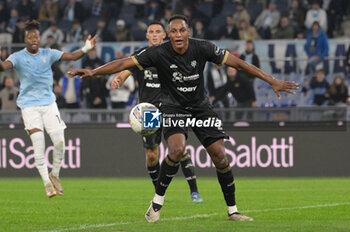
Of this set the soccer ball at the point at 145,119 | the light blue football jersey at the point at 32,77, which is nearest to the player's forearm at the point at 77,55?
the light blue football jersey at the point at 32,77

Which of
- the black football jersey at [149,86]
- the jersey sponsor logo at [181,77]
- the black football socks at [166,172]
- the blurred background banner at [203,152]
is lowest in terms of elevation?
the blurred background banner at [203,152]

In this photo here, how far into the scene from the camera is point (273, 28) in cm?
1964

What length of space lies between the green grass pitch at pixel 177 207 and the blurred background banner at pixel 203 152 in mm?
1051

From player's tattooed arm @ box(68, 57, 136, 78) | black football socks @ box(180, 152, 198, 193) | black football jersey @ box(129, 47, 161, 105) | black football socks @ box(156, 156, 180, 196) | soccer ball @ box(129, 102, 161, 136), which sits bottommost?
black football socks @ box(180, 152, 198, 193)

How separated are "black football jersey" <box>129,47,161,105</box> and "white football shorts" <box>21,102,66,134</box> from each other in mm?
1616

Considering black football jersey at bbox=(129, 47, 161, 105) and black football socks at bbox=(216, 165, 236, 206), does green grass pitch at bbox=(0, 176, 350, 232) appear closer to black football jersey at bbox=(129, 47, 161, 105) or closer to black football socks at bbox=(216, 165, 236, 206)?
black football socks at bbox=(216, 165, 236, 206)

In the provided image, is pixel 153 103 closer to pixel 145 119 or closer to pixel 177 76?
pixel 145 119

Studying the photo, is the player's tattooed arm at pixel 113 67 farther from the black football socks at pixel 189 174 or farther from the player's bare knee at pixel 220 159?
the black football socks at pixel 189 174

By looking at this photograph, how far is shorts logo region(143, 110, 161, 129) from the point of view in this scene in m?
8.32

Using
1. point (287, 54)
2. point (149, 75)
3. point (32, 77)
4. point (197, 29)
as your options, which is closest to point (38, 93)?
point (32, 77)

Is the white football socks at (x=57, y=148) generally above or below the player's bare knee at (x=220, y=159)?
below

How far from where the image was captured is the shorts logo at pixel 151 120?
8.32 metres

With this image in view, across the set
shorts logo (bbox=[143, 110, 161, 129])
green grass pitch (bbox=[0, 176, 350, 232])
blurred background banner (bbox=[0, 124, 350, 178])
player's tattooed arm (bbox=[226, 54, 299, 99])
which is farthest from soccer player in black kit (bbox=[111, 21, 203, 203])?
blurred background banner (bbox=[0, 124, 350, 178])

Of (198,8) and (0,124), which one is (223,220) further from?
(198,8)
